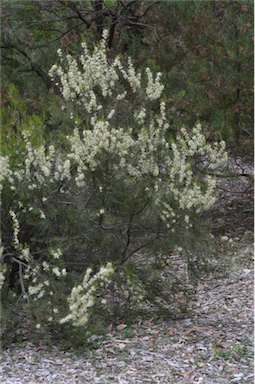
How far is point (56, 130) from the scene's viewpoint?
18.3ft

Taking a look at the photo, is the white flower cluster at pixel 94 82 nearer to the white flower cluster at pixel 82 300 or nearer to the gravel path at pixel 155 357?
the white flower cluster at pixel 82 300

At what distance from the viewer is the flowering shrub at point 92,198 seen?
15.1ft

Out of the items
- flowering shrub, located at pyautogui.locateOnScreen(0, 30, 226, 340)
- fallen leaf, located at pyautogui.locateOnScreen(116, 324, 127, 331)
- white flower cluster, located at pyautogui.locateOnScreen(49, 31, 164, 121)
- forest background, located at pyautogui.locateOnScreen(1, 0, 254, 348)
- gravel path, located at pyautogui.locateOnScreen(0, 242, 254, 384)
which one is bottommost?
gravel path, located at pyautogui.locateOnScreen(0, 242, 254, 384)

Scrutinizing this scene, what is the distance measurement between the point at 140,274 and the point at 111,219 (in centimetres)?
56

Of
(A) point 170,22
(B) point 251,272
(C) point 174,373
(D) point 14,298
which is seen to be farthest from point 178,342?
(A) point 170,22

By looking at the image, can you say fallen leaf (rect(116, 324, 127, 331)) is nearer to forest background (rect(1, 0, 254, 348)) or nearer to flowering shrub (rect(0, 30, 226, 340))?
flowering shrub (rect(0, 30, 226, 340))

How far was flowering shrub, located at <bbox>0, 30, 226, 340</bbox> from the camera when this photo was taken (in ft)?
15.1

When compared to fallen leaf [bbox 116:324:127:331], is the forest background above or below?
above

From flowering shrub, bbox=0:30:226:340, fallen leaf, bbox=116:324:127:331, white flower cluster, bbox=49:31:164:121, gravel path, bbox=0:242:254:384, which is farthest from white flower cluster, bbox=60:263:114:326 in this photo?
white flower cluster, bbox=49:31:164:121

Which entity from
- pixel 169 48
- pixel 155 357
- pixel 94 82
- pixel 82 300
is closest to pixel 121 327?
pixel 155 357

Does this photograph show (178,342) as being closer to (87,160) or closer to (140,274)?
(140,274)

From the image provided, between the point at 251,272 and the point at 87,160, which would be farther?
the point at 251,272

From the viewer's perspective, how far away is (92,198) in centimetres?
494

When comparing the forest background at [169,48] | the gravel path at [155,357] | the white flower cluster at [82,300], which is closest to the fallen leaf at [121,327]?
the gravel path at [155,357]
